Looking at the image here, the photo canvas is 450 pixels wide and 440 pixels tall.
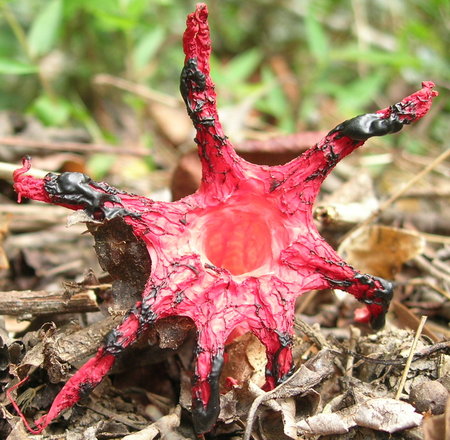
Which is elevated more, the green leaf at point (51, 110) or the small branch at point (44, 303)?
the green leaf at point (51, 110)

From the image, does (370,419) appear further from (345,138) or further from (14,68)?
(14,68)

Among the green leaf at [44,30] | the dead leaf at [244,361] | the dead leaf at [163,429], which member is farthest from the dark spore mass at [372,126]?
the green leaf at [44,30]

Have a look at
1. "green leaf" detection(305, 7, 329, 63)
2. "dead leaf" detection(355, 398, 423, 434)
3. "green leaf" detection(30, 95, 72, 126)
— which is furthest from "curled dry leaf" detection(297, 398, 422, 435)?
"green leaf" detection(305, 7, 329, 63)

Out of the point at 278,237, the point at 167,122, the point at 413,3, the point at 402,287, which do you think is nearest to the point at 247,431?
the point at 278,237

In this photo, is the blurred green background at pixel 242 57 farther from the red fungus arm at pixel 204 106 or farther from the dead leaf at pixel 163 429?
the dead leaf at pixel 163 429

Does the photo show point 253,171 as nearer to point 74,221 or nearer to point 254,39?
point 74,221

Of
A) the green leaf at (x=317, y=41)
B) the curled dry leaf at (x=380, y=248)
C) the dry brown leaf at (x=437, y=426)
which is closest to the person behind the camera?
the dry brown leaf at (x=437, y=426)
